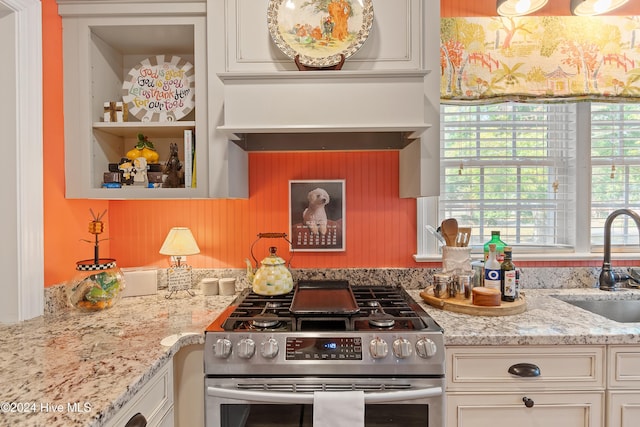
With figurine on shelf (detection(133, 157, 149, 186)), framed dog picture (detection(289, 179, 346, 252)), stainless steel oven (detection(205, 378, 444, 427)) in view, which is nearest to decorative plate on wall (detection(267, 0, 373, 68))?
framed dog picture (detection(289, 179, 346, 252))

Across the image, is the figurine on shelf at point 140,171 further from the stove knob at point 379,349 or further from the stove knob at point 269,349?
the stove knob at point 379,349

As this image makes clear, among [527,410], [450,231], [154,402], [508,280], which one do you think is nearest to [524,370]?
[527,410]

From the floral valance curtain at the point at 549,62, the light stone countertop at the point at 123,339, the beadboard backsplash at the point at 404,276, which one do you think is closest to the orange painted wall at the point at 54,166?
the light stone countertop at the point at 123,339

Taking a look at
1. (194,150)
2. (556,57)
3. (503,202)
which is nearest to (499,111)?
(556,57)

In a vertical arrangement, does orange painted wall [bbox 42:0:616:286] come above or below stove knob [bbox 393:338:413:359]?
above

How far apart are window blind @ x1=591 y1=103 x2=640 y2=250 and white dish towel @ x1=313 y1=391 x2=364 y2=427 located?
1666mm

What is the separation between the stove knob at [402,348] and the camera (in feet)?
4.05

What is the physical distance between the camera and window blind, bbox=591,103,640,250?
6.55 ft

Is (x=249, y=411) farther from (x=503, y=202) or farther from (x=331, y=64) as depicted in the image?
(x=503, y=202)

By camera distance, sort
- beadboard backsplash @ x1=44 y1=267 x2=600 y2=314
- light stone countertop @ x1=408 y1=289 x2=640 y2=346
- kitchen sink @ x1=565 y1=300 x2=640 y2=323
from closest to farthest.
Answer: light stone countertop @ x1=408 y1=289 x2=640 y2=346 < kitchen sink @ x1=565 y1=300 x2=640 y2=323 < beadboard backsplash @ x1=44 y1=267 x2=600 y2=314

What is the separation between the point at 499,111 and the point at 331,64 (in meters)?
1.03

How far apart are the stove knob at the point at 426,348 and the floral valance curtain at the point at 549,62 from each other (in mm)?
1260

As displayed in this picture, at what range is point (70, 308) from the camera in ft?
5.27

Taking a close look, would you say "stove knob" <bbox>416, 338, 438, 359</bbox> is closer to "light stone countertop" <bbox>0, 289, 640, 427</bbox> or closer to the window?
"light stone countertop" <bbox>0, 289, 640, 427</bbox>
